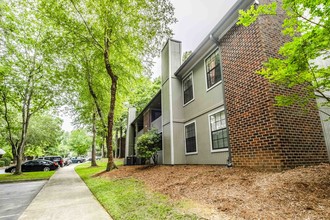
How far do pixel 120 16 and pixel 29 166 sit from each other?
19.1 meters

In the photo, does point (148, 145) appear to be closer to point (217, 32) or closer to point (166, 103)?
point (166, 103)

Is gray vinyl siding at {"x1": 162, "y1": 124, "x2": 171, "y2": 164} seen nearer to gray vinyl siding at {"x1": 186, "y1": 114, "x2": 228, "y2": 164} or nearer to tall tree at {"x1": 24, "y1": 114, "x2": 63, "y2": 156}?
gray vinyl siding at {"x1": 186, "y1": 114, "x2": 228, "y2": 164}

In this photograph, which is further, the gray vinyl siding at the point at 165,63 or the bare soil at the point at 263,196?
the gray vinyl siding at the point at 165,63

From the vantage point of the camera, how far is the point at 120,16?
1222 cm

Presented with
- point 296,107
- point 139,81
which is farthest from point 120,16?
point 296,107

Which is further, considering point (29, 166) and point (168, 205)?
point (29, 166)

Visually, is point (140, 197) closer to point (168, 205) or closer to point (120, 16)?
point (168, 205)

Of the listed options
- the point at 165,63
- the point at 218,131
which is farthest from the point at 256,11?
the point at 165,63

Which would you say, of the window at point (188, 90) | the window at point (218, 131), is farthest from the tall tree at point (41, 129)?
the window at point (218, 131)

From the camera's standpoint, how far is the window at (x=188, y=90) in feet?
38.0

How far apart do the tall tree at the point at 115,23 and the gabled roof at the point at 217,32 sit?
3.46 m

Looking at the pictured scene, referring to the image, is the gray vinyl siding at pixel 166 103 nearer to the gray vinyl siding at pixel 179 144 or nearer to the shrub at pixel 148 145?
the gray vinyl siding at pixel 179 144

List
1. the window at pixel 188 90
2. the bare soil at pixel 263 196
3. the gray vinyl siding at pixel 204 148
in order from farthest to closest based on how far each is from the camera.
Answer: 1. the window at pixel 188 90
2. the gray vinyl siding at pixel 204 148
3. the bare soil at pixel 263 196

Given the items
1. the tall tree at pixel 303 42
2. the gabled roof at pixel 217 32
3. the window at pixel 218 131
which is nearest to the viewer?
the tall tree at pixel 303 42
